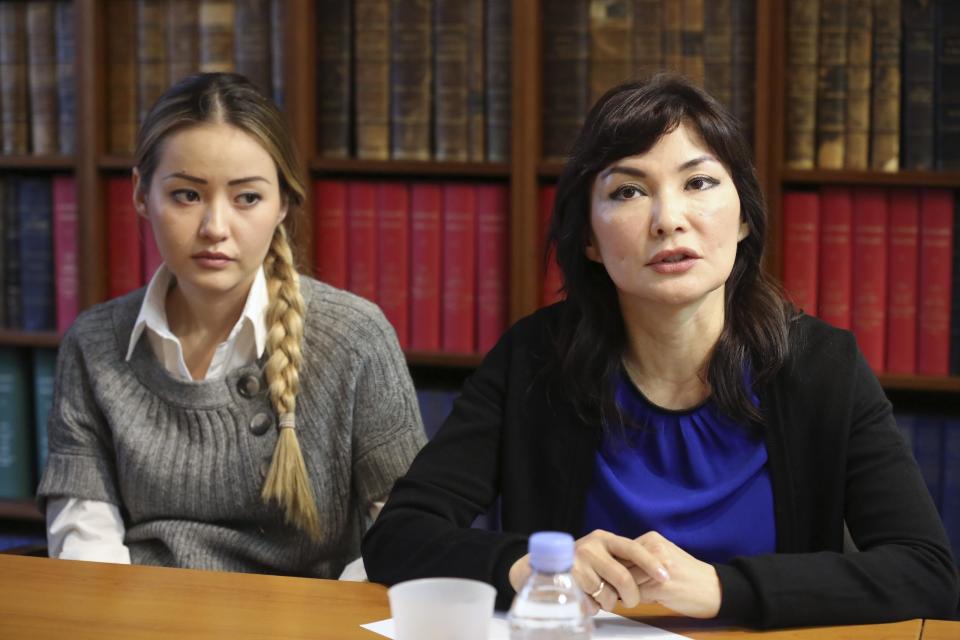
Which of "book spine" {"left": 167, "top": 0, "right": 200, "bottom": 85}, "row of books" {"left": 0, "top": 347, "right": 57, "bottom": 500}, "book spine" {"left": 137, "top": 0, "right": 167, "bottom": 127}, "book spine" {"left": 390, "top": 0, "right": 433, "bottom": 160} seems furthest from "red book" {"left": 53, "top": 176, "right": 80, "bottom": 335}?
"book spine" {"left": 390, "top": 0, "right": 433, "bottom": 160}

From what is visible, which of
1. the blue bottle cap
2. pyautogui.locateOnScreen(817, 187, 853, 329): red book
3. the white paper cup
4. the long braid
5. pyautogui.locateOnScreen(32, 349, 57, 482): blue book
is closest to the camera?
the blue bottle cap

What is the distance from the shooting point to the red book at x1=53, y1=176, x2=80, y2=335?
2.70 meters

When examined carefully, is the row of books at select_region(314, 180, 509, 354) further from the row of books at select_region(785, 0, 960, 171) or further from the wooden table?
the wooden table

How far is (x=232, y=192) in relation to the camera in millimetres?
1841

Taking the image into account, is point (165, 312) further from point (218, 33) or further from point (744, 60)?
point (744, 60)

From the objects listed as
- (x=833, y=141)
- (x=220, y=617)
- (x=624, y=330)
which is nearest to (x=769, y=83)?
(x=833, y=141)

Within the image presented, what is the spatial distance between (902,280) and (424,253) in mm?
950

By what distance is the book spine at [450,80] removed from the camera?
8.11 feet

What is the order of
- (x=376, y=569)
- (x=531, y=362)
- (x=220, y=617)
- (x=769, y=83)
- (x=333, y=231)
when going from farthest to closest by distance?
(x=333, y=231) → (x=769, y=83) → (x=531, y=362) → (x=376, y=569) → (x=220, y=617)

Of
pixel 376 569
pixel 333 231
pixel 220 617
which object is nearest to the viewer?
pixel 220 617

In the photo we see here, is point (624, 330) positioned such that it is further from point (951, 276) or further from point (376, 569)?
point (951, 276)

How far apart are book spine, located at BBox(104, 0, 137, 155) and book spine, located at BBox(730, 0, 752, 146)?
126cm

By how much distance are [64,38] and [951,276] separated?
190cm

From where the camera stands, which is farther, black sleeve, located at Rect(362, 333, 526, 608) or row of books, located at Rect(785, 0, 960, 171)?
row of books, located at Rect(785, 0, 960, 171)
